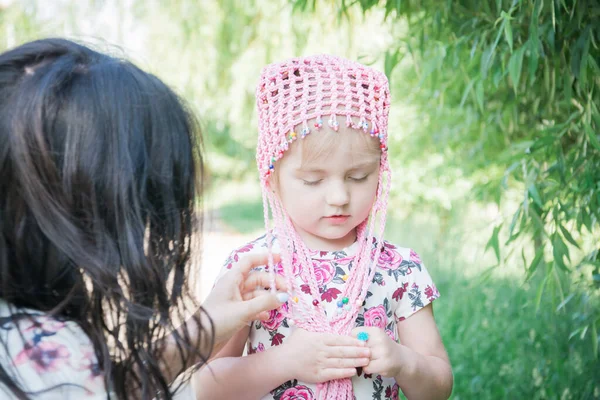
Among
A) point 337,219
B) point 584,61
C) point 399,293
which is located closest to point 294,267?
point 337,219

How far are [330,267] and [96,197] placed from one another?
0.80 meters

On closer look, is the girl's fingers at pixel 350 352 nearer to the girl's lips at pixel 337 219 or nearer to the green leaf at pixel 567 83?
the girl's lips at pixel 337 219

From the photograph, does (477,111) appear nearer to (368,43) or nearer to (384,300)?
(384,300)

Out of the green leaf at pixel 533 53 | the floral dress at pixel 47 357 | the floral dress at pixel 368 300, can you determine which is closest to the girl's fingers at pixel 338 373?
the floral dress at pixel 368 300

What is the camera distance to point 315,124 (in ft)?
6.16

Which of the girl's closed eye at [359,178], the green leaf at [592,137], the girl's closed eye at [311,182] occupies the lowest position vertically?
the girl's closed eye at [311,182]

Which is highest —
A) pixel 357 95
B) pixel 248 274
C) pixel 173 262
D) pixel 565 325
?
pixel 357 95

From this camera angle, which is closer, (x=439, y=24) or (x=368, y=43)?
(x=439, y=24)

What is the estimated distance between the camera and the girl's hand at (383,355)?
182 cm

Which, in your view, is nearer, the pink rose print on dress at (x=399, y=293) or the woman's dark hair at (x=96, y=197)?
the woman's dark hair at (x=96, y=197)

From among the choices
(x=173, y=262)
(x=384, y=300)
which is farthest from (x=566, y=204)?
(x=173, y=262)

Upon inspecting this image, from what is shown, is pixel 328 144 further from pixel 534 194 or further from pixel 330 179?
pixel 534 194

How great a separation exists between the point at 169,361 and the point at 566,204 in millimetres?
1723

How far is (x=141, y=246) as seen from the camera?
1.47 metres
